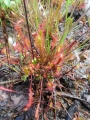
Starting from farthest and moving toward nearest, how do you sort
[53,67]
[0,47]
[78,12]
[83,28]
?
[78,12]
[83,28]
[0,47]
[53,67]

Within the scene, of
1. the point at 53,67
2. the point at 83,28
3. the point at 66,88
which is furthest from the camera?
the point at 83,28

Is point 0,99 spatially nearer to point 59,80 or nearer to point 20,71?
point 20,71

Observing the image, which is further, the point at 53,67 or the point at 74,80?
the point at 74,80

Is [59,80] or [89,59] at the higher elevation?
Answer: [89,59]

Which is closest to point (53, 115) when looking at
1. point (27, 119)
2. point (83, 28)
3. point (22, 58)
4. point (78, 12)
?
point (27, 119)

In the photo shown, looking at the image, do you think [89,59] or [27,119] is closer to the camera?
[27,119]

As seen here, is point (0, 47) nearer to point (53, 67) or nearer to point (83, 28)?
point (53, 67)

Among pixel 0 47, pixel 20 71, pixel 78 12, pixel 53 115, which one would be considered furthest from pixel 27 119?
pixel 78 12

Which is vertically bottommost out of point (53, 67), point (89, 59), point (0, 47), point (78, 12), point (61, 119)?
point (61, 119)

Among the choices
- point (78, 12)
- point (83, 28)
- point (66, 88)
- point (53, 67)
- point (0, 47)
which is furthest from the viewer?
point (78, 12)
